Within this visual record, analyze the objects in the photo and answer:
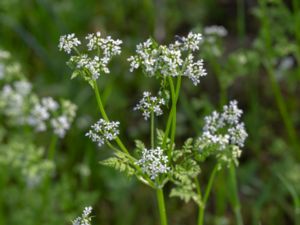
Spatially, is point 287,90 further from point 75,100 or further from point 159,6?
point 75,100

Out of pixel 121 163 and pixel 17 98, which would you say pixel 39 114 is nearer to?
Result: pixel 17 98

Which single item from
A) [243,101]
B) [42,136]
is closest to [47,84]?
[42,136]

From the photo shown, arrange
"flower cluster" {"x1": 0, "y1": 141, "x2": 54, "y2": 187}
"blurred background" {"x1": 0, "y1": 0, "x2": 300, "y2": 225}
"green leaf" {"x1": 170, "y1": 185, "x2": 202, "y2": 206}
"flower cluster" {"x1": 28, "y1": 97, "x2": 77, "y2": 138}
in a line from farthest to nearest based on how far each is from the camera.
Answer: "blurred background" {"x1": 0, "y1": 0, "x2": 300, "y2": 225}
"flower cluster" {"x1": 0, "y1": 141, "x2": 54, "y2": 187}
"flower cluster" {"x1": 28, "y1": 97, "x2": 77, "y2": 138}
"green leaf" {"x1": 170, "y1": 185, "x2": 202, "y2": 206}

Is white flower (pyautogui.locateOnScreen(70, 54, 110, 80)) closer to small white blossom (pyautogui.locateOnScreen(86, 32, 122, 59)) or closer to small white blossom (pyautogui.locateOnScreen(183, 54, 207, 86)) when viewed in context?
small white blossom (pyautogui.locateOnScreen(86, 32, 122, 59))

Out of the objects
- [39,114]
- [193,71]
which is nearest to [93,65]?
[193,71]

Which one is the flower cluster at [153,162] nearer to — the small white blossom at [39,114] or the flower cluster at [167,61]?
the flower cluster at [167,61]

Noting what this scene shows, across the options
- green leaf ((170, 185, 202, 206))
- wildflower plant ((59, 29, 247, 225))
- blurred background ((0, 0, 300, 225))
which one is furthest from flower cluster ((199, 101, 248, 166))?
blurred background ((0, 0, 300, 225))
